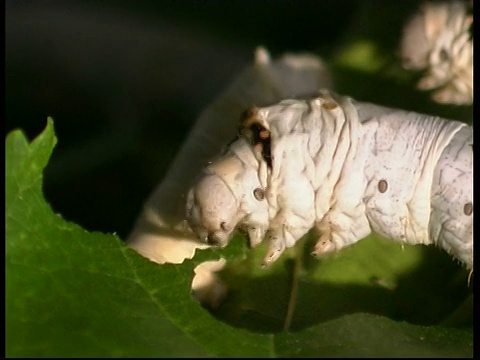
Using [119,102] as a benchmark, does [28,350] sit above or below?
above

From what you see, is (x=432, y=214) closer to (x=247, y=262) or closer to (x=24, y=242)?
(x=247, y=262)

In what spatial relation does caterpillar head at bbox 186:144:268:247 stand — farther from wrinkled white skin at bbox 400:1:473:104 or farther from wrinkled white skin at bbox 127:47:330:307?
wrinkled white skin at bbox 400:1:473:104

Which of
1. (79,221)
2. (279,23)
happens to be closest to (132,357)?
(79,221)

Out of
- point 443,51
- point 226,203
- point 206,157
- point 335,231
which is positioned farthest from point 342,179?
point 443,51

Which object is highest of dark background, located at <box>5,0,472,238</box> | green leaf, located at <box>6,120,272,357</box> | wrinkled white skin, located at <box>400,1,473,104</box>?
wrinkled white skin, located at <box>400,1,473,104</box>

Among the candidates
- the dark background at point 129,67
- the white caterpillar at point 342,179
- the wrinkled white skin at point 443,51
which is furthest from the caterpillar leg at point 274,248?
the dark background at point 129,67

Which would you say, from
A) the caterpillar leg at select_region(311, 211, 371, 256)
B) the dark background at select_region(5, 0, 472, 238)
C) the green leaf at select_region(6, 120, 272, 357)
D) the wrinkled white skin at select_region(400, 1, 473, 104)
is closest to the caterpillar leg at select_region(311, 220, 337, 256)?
the caterpillar leg at select_region(311, 211, 371, 256)

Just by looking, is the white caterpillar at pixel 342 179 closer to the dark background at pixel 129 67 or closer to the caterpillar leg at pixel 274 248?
the caterpillar leg at pixel 274 248
